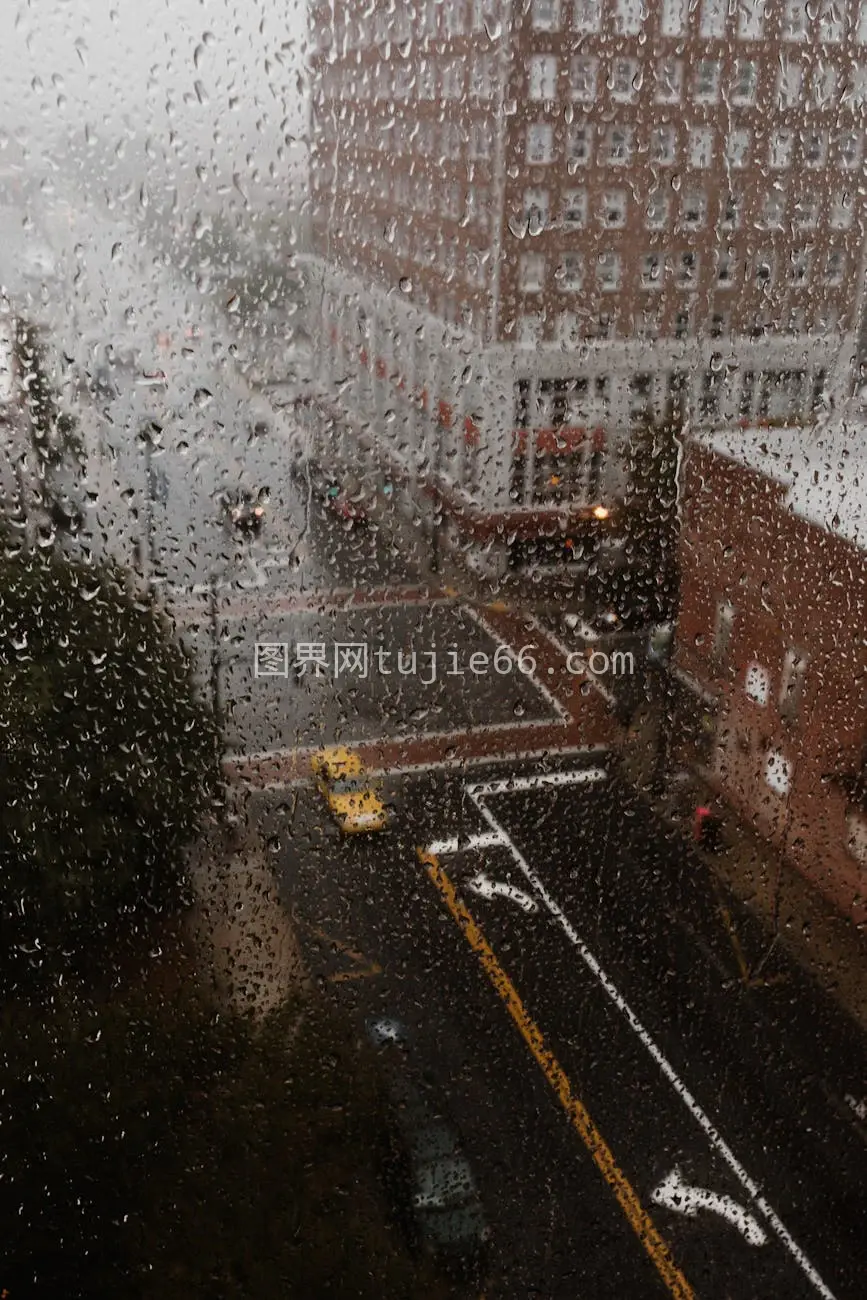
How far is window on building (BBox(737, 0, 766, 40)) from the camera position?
1882 millimetres

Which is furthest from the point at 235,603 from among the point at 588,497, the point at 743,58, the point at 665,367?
the point at 743,58

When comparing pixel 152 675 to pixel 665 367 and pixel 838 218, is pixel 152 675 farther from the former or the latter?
pixel 838 218

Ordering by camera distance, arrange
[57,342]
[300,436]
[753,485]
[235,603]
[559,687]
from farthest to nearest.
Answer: [559,687]
[753,485]
[235,603]
[300,436]
[57,342]

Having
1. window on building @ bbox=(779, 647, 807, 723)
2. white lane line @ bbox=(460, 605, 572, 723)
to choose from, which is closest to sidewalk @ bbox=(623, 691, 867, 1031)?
white lane line @ bbox=(460, 605, 572, 723)

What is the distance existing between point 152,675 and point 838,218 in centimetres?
167

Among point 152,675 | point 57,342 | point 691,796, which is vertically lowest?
point 691,796

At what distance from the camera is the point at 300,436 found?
188 centimetres

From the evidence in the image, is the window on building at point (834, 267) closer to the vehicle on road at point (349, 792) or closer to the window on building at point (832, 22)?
the window on building at point (832, 22)

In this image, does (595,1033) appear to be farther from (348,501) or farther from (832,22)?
(832,22)

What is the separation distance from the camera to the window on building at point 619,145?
1.90 meters

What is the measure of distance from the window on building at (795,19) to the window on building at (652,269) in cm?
43

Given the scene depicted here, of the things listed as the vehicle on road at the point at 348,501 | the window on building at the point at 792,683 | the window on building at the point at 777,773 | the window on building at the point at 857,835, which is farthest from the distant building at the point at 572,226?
the window on building at the point at 857,835

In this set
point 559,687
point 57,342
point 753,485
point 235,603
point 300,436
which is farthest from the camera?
point 559,687

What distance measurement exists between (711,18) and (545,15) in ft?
1.07
